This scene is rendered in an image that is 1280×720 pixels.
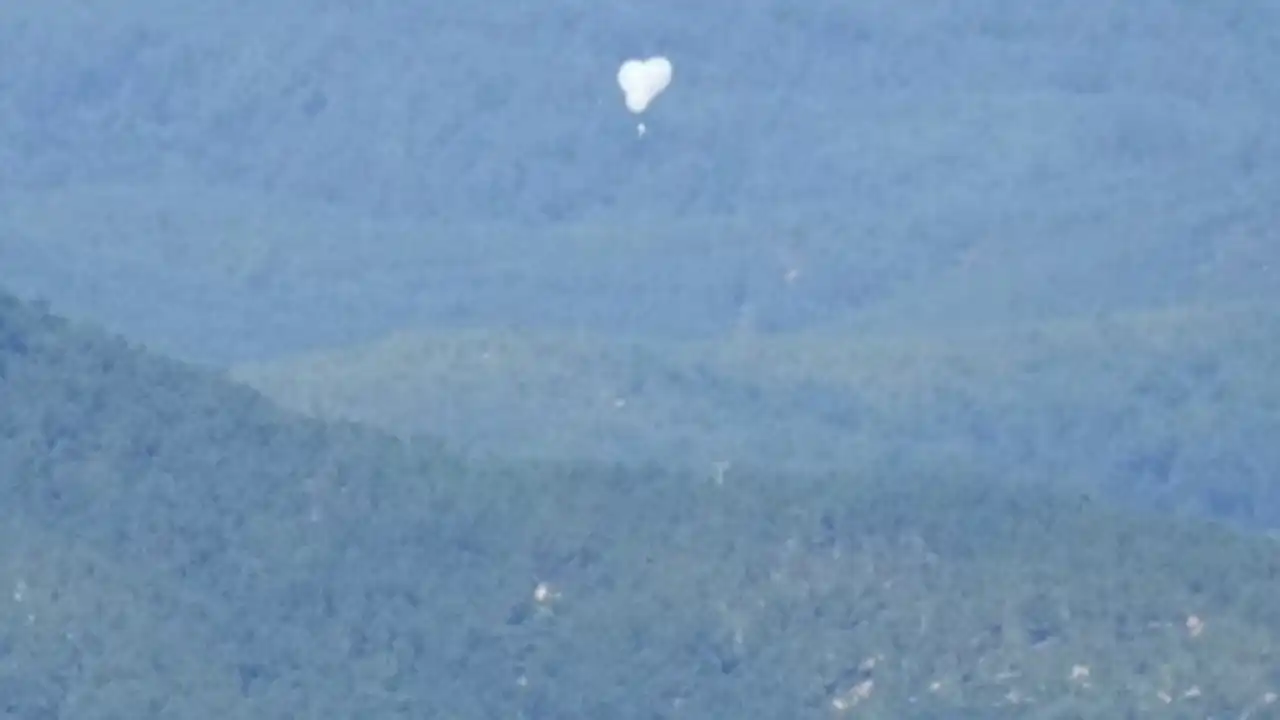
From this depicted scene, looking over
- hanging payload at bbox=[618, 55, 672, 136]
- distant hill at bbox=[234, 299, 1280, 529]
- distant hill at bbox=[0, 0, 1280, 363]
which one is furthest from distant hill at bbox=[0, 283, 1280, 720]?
hanging payload at bbox=[618, 55, 672, 136]

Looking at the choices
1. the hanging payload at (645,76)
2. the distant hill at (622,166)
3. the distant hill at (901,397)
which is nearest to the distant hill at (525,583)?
the distant hill at (901,397)

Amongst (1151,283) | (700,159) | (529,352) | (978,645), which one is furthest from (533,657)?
(700,159)

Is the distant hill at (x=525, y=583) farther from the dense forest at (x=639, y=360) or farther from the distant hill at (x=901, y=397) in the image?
the distant hill at (x=901, y=397)

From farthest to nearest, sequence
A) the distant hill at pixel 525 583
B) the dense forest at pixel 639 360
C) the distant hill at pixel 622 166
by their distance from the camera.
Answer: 1. the distant hill at pixel 622 166
2. the dense forest at pixel 639 360
3. the distant hill at pixel 525 583

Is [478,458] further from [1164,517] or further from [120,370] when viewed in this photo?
[1164,517]

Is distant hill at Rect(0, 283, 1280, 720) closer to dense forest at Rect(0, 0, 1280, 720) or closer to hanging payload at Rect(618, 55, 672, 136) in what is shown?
dense forest at Rect(0, 0, 1280, 720)

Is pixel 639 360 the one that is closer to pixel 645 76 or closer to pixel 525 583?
pixel 525 583
